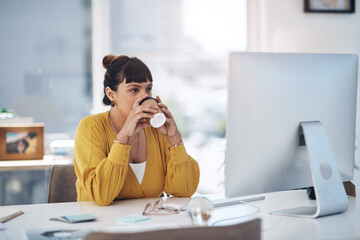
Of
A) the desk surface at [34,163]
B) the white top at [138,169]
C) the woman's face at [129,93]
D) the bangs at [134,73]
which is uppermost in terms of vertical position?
the bangs at [134,73]

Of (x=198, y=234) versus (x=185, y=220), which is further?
(x=185, y=220)

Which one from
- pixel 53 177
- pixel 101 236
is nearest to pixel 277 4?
pixel 53 177

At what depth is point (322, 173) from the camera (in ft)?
4.97

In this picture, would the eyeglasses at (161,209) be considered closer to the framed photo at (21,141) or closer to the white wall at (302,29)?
the framed photo at (21,141)

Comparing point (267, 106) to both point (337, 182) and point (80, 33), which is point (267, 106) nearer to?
point (337, 182)

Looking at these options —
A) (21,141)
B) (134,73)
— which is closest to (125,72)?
(134,73)

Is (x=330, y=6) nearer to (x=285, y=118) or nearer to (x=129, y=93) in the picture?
(x=129, y=93)

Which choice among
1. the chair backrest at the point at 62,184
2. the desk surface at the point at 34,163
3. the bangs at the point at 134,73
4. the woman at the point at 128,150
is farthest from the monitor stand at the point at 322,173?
the desk surface at the point at 34,163

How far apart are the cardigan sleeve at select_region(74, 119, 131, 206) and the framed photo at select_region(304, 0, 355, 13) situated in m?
2.26

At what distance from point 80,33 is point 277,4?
1.54 m

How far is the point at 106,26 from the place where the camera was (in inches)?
141

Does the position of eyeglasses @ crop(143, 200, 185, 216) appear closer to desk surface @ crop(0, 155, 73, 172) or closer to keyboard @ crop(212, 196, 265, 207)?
keyboard @ crop(212, 196, 265, 207)

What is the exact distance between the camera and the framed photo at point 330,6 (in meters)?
3.51

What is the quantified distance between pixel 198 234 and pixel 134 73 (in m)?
1.34
